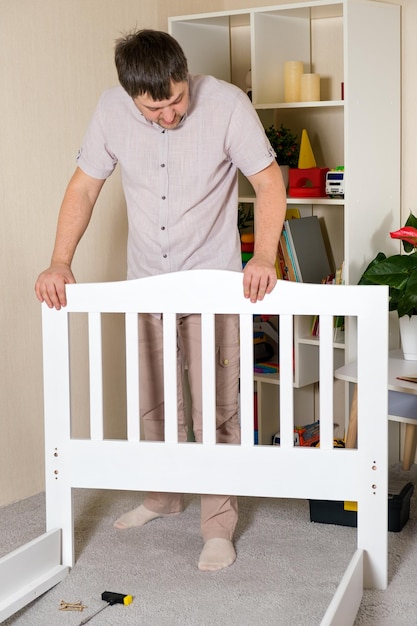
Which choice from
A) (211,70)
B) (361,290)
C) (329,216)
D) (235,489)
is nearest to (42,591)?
(235,489)

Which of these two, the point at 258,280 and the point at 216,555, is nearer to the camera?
the point at 258,280

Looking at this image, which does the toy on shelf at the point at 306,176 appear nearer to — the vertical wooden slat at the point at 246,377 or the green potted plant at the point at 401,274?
the green potted plant at the point at 401,274

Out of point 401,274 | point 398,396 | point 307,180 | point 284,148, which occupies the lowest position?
point 398,396

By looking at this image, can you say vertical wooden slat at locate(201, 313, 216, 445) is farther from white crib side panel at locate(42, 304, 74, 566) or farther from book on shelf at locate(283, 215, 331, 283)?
book on shelf at locate(283, 215, 331, 283)

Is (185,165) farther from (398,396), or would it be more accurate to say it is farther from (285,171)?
(398,396)

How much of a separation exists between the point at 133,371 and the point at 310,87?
1.15 metres

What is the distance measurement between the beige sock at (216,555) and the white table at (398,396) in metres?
0.46

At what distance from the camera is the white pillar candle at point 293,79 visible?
8.91 ft

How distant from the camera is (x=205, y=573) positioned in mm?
2074

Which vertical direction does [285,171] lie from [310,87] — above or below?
below

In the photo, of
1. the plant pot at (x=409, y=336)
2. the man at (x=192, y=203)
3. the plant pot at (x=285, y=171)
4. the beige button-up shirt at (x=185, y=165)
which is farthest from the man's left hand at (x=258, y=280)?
the plant pot at (x=285, y=171)

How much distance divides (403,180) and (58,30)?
3.68 feet

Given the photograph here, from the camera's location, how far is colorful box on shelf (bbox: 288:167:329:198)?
2.71m

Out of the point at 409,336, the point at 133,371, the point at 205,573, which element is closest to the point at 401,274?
the point at 409,336
